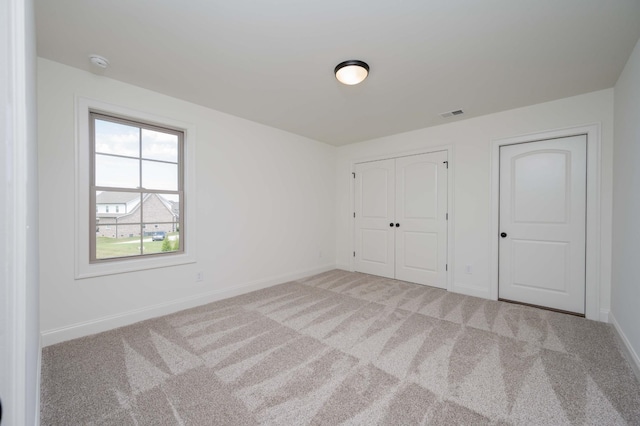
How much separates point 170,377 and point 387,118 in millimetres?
3677

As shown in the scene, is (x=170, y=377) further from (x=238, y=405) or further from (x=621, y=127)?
(x=621, y=127)

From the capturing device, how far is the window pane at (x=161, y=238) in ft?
9.77

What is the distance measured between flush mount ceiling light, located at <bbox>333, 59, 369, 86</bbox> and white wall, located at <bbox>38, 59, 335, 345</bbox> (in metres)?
1.85

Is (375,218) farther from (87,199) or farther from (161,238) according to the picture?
(87,199)

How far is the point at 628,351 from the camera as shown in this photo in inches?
83.7

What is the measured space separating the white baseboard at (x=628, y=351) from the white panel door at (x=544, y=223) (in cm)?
54

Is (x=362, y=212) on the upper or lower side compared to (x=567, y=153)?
lower

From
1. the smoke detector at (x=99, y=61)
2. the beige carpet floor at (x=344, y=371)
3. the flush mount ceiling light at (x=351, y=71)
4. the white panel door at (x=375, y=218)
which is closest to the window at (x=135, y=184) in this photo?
the smoke detector at (x=99, y=61)

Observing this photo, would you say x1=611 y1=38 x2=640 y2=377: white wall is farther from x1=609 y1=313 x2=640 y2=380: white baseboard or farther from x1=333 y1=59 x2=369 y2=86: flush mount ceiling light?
x1=333 y1=59 x2=369 y2=86: flush mount ceiling light

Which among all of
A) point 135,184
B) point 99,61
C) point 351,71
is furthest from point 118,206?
point 351,71

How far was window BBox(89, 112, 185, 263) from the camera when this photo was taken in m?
2.65

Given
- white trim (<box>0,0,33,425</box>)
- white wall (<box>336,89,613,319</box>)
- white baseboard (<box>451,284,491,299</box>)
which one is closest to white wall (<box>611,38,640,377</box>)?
white wall (<box>336,89,613,319</box>)

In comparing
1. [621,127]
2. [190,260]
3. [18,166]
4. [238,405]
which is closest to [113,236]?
[190,260]

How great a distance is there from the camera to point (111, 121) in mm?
2723
